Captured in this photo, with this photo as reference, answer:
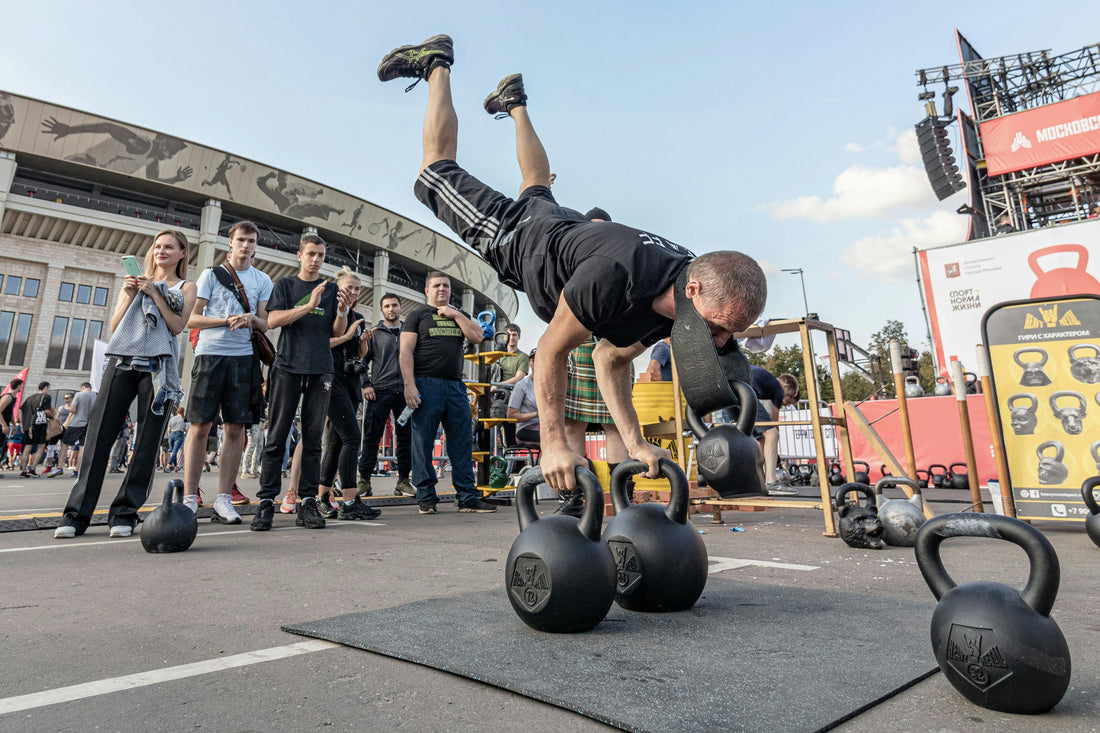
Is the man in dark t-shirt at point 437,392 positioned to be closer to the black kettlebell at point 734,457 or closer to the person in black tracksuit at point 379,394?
the person in black tracksuit at point 379,394

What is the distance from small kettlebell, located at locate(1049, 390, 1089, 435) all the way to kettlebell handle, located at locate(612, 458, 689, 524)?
3828 millimetres

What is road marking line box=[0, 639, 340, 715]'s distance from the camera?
50.5 inches

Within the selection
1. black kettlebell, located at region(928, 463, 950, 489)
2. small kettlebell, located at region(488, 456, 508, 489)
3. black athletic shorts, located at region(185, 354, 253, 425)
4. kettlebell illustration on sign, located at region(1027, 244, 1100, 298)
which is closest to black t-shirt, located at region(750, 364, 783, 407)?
small kettlebell, located at region(488, 456, 508, 489)

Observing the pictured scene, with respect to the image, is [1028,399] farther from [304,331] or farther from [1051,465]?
[304,331]

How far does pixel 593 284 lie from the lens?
80.4 inches

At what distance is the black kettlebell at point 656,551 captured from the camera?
2055 mm

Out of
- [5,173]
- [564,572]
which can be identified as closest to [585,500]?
[564,572]

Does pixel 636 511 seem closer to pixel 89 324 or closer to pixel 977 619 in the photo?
pixel 977 619

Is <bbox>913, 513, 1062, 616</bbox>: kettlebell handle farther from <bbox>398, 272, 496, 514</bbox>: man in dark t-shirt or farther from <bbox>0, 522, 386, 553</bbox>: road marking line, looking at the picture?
<bbox>398, 272, 496, 514</bbox>: man in dark t-shirt

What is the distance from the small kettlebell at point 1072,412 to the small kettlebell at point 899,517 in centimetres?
142

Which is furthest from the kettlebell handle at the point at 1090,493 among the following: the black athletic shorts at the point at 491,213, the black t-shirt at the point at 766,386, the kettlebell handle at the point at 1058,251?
the kettlebell handle at the point at 1058,251

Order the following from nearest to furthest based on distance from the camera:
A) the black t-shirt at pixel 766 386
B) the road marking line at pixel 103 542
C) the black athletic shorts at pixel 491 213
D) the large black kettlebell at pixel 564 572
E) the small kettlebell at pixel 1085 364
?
the large black kettlebell at pixel 564 572 → the black athletic shorts at pixel 491 213 → the road marking line at pixel 103 542 → the small kettlebell at pixel 1085 364 → the black t-shirt at pixel 766 386

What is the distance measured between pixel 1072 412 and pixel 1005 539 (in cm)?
403

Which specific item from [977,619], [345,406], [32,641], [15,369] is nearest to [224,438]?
[345,406]
